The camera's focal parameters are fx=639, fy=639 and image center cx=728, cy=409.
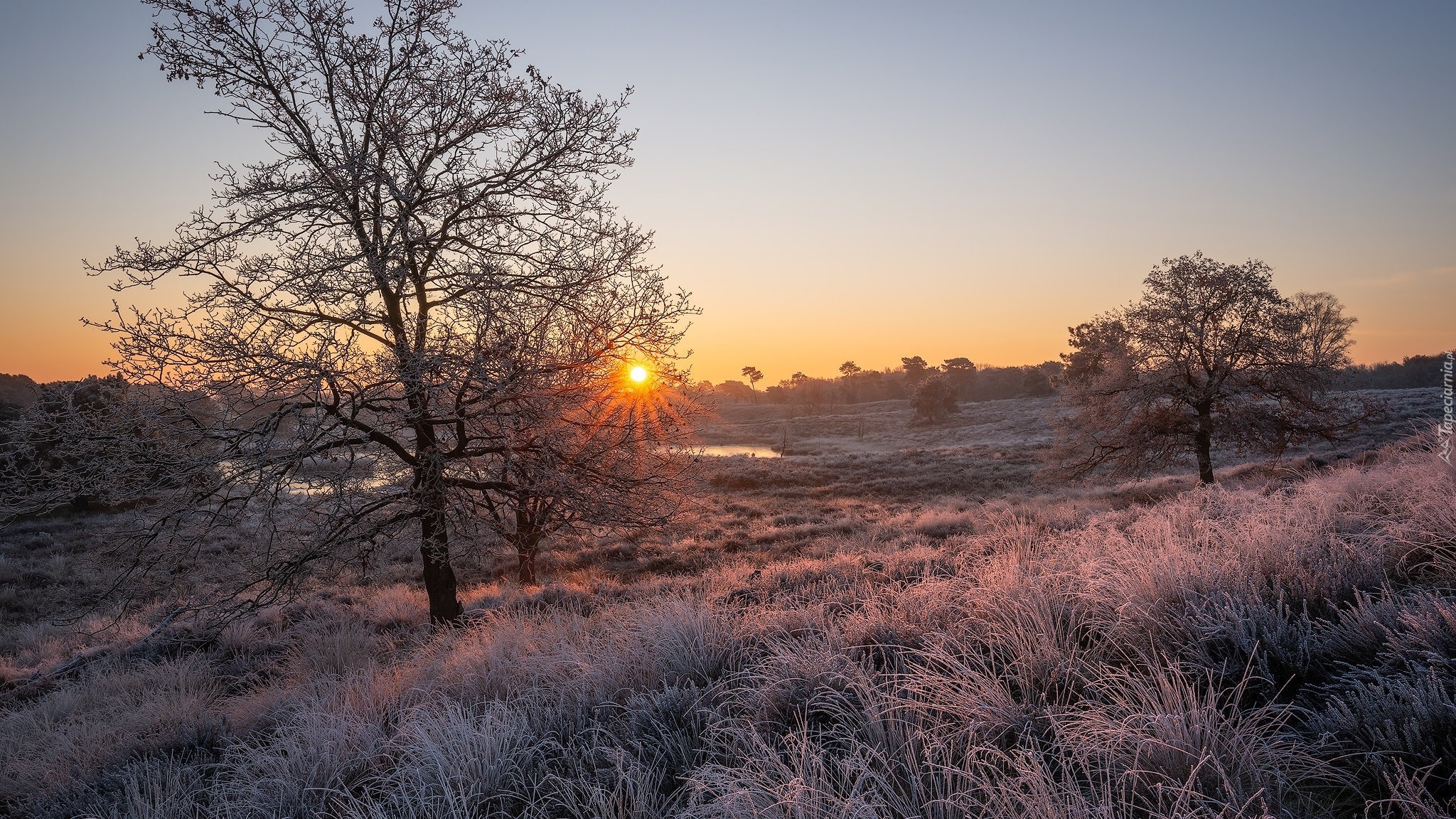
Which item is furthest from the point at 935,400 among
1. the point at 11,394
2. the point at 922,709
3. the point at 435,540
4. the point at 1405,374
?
the point at 11,394

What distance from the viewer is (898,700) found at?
3.29 m

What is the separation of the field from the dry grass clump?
2 centimetres

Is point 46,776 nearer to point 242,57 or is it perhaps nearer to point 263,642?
point 263,642

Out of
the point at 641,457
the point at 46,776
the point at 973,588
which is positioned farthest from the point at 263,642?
the point at 973,588

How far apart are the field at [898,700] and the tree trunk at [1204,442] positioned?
39.0ft

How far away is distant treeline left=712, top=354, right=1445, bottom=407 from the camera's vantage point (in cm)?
6425

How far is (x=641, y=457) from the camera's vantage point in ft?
25.8

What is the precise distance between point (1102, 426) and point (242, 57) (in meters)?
21.9

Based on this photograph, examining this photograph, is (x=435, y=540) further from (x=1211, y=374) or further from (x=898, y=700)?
(x=1211, y=374)

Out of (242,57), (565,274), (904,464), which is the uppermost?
(242,57)

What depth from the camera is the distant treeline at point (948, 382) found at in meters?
64.2

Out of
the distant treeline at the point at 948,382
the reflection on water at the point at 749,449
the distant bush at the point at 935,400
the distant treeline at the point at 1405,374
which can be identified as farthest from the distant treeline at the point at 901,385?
the distant treeline at the point at 1405,374

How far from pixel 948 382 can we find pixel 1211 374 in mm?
53537

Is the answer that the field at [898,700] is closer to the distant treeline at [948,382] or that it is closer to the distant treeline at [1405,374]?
the distant treeline at [948,382]
